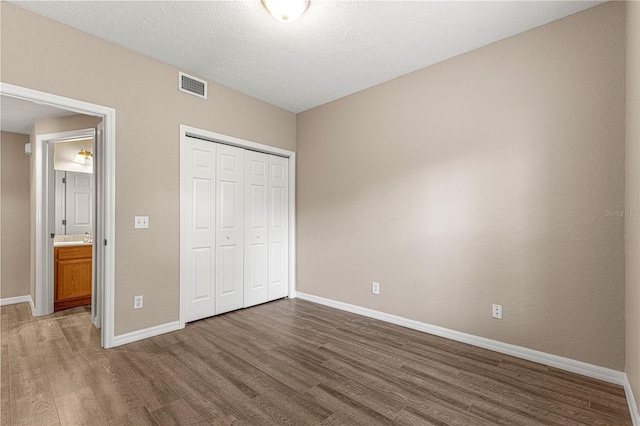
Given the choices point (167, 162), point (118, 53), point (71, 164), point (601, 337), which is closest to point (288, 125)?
point (167, 162)

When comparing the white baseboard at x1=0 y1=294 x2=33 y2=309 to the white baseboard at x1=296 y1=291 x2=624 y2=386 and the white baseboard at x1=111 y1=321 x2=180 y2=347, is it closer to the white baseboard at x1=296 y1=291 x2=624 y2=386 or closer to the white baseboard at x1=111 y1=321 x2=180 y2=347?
the white baseboard at x1=111 y1=321 x2=180 y2=347

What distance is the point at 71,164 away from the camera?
4.65 meters

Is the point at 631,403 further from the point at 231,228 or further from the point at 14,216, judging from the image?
the point at 14,216

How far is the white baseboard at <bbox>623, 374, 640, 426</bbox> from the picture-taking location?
1631 millimetres

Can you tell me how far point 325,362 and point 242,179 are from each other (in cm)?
244

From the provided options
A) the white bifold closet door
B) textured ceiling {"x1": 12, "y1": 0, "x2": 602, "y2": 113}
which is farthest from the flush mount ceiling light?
the white bifold closet door

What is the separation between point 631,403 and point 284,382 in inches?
87.6

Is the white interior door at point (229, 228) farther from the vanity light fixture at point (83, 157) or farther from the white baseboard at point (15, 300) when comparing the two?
the white baseboard at point (15, 300)

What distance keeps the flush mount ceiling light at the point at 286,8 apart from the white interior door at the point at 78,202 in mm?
4437

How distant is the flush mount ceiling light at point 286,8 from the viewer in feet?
6.80

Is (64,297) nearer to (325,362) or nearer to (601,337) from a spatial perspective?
(325,362)

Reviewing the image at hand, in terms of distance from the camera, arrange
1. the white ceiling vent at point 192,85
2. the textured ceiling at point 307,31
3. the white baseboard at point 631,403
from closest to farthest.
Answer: the white baseboard at point 631,403 → the textured ceiling at point 307,31 → the white ceiling vent at point 192,85

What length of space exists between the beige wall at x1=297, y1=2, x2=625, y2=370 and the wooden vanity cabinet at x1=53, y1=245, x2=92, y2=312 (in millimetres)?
3511

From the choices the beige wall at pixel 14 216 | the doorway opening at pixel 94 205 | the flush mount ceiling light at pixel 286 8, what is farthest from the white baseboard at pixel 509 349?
the beige wall at pixel 14 216
